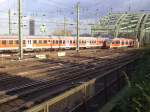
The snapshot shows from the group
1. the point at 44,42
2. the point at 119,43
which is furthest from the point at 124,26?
the point at 44,42

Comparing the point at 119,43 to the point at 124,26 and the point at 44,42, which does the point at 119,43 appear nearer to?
the point at 44,42

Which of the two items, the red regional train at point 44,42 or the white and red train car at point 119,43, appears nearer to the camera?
the red regional train at point 44,42

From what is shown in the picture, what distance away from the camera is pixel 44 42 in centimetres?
7119

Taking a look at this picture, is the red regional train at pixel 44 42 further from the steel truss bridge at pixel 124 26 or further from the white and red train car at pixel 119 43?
the steel truss bridge at pixel 124 26

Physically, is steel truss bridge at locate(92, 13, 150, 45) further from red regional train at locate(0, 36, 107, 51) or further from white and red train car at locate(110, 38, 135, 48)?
red regional train at locate(0, 36, 107, 51)

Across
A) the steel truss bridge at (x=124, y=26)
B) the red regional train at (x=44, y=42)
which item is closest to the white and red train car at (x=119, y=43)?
the red regional train at (x=44, y=42)

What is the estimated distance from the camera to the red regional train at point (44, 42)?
61112 millimetres

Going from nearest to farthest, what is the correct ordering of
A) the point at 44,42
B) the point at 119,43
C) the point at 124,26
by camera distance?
the point at 44,42
the point at 119,43
the point at 124,26

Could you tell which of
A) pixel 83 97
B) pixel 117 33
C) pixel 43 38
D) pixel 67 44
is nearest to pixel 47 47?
pixel 43 38

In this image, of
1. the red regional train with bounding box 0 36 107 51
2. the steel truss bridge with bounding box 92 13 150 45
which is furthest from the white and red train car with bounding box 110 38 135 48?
the steel truss bridge with bounding box 92 13 150 45

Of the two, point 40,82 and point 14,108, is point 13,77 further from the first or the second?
point 14,108

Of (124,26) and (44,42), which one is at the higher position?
(124,26)

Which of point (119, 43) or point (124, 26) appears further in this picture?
point (124, 26)

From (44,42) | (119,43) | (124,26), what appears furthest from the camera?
(124,26)
